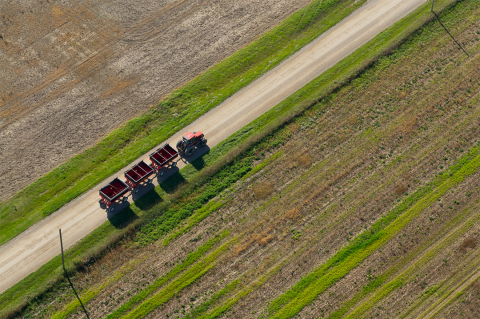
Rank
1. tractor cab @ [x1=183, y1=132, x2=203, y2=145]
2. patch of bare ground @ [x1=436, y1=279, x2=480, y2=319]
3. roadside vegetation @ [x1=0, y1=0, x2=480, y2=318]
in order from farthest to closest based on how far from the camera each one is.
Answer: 1. tractor cab @ [x1=183, y1=132, x2=203, y2=145]
2. roadside vegetation @ [x1=0, y1=0, x2=480, y2=318]
3. patch of bare ground @ [x1=436, y1=279, x2=480, y2=319]

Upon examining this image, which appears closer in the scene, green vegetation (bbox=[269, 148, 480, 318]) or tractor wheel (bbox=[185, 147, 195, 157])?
green vegetation (bbox=[269, 148, 480, 318])

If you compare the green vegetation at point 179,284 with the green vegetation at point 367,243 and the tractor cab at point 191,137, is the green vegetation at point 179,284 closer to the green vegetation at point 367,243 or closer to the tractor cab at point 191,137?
the green vegetation at point 367,243

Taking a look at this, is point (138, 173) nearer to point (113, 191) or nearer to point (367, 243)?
point (113, 191)

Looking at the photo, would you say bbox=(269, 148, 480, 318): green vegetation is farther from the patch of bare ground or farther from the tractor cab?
the tractor cab

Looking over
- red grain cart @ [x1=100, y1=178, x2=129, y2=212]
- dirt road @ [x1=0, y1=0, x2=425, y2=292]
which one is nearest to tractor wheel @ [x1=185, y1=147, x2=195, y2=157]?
dirt road @ [x1=0, y1=0, x2=425, y2=292]

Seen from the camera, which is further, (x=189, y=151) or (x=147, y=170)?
(x=189, y=151)

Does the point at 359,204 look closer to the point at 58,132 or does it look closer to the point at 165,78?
the point at 165,78

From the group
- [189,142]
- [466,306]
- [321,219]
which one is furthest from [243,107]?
[466,306]

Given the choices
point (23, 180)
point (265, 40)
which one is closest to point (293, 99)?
point (265, 40)
